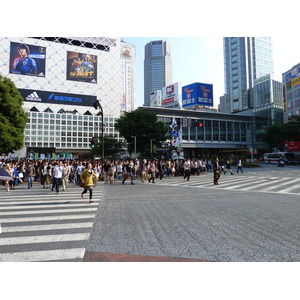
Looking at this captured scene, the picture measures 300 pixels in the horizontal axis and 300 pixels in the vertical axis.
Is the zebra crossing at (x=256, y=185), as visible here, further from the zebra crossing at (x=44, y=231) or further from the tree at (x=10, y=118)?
the tree at (x=10, y=118)

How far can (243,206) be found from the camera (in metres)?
8.25

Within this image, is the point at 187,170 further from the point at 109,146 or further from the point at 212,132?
the point at 212,132

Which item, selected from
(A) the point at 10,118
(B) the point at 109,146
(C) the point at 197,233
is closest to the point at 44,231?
(C) the point at 197,233

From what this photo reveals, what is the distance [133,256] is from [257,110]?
8026cm

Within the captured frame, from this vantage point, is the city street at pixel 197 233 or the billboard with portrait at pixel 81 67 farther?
the billboard with portrait at pixel 81 67

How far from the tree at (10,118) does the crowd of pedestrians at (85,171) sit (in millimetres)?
5327

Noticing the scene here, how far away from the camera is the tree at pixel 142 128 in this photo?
138 feet

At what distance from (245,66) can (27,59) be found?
3530 inches

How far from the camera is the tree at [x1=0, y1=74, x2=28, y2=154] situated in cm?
2348

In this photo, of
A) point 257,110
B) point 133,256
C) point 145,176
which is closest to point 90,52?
point 257,110

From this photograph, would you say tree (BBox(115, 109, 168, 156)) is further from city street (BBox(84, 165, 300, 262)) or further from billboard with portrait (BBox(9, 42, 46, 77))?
billboard with portrait (BBox(9, 42, 46, 77))

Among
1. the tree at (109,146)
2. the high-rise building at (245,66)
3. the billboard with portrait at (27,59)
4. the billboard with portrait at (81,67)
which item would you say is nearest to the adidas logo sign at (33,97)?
the billboard with portrait at (27,59)

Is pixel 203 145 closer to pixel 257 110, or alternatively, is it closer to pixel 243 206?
pixel 257 110

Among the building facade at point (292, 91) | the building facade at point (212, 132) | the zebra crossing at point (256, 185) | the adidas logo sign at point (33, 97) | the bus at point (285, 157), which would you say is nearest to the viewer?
the zebra crossing at point (256, 185)
